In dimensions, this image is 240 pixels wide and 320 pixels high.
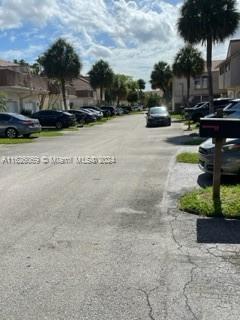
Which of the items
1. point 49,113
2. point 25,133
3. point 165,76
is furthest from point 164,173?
point 165,76

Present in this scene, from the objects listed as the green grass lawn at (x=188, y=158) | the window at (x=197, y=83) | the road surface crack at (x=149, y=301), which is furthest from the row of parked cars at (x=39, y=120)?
the road surface crack at (x=149, y=301)

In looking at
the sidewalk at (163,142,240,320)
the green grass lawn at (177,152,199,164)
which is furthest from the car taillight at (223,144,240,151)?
the green grass lawn at (177,152,199,164)

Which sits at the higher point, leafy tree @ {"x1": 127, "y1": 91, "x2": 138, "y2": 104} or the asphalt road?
the asphalt road

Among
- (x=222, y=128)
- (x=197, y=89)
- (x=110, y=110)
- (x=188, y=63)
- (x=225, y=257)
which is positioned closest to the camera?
(x=225, y=257)

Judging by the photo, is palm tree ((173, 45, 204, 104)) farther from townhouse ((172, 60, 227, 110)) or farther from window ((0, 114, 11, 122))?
window ((0, 114, 11, 122))

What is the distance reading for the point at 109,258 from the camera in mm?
5066

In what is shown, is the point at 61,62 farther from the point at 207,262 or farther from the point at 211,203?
the point at 207,262

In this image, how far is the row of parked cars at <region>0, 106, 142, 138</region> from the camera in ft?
80.9

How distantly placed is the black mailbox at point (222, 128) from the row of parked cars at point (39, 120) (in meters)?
18.9

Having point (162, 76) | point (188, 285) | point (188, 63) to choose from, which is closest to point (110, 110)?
point (188, 63)

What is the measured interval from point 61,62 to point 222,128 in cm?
3837

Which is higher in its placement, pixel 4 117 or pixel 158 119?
pixel 4 117

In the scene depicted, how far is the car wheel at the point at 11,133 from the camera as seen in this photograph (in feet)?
81.0

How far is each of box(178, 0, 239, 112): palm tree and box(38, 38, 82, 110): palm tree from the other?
62.5 feet
